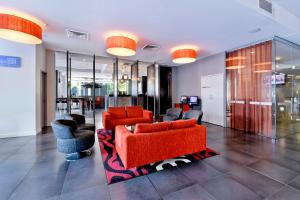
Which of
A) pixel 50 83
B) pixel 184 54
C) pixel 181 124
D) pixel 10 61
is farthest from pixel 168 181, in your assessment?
pixel 50 83

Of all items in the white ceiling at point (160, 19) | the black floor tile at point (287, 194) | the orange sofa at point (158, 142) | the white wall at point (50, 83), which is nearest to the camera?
the black floor tile at point (287, 194)

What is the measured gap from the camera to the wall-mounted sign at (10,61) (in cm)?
429

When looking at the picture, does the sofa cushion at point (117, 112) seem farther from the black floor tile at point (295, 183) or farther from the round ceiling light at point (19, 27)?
the black floor tile at point (295, 183)

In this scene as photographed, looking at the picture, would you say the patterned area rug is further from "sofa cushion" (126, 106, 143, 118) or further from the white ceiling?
the white ceiling

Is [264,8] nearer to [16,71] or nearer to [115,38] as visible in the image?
[115,38]

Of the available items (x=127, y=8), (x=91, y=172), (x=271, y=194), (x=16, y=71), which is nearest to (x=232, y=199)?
(x=271, y=194)

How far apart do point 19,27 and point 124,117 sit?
12.5 feet

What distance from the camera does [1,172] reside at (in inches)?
97.4

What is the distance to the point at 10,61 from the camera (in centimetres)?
437

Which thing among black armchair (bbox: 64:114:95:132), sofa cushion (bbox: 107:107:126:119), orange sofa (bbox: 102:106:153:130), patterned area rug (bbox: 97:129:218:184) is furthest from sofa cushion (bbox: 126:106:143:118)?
patterned area rug (bbox: 97:129:218:184)

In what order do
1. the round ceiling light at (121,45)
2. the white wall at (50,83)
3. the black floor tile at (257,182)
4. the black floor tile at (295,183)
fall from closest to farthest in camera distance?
the black floor tile at (257,182), the black floor tile at (295,183), the round ceiling light at (121,45), the white wall at (50,83)

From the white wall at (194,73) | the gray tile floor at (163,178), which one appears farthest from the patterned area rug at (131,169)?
the white wall at (194,73)

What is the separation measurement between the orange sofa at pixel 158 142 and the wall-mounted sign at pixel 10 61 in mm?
4285

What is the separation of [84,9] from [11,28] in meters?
1.54
